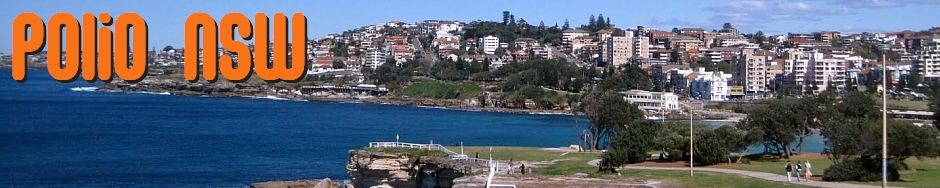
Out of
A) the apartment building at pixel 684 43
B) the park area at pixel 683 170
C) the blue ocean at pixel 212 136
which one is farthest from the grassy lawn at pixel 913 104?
the apartment building at pixel 684 43

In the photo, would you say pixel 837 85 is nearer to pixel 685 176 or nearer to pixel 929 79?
pixel 685 176

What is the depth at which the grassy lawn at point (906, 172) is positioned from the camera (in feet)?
61.7

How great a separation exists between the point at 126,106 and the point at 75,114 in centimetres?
1145

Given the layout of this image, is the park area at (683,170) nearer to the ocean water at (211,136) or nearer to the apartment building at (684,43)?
the ocean water at (211,136)

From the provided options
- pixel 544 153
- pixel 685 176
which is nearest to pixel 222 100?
pixel 544 153

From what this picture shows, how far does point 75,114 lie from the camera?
7581cm

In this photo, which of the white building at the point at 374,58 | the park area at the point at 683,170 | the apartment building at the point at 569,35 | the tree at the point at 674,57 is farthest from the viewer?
the apartment building at the point at 569,35

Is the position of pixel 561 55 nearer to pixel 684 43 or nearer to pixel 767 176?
pixel 684 43

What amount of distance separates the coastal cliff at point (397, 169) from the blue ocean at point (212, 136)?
5.68 meters

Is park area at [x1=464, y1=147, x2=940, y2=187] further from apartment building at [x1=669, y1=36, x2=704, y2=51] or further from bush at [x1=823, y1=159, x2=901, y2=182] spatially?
apartment building at [x1=669, y1=36, x2=704, y2=51]

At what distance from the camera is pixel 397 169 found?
29031mm

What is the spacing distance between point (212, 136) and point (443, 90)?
45.4m

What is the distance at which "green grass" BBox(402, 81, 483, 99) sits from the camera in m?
96.2

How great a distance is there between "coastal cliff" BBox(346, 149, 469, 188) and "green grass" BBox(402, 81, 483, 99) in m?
65.0
